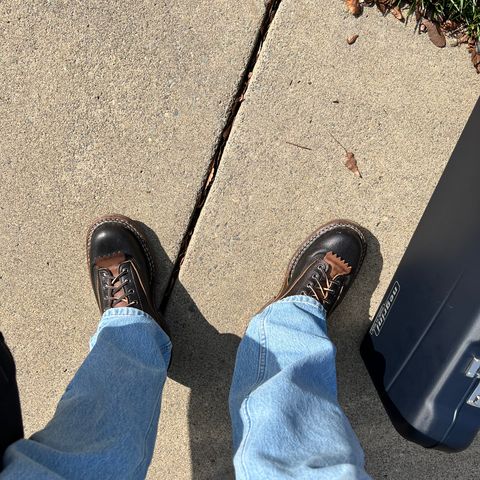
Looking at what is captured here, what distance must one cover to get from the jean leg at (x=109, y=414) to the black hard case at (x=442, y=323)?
0.90 m

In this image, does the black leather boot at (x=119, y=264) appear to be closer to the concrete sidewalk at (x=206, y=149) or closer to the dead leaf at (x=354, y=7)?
the concrete sidewalk at (x=206, y=149)

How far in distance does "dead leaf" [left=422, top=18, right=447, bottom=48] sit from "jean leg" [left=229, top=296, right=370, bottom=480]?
3.84 feet

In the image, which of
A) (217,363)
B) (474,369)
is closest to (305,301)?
(217,363)

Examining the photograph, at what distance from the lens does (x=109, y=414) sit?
1579mm

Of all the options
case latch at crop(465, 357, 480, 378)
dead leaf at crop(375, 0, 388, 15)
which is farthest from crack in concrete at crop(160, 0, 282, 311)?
case latch at crop(465, 357, 480, 378)

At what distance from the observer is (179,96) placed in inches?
79.5

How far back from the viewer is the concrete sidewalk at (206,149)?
1.98m

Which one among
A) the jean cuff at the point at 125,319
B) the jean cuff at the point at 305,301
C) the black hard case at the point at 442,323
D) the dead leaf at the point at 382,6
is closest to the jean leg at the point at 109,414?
the jean cuff at the point at 125,319

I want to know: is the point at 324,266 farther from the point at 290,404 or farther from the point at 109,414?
the point at 109,414

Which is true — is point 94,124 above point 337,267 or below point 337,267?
above

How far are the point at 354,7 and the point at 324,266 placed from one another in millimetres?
1058

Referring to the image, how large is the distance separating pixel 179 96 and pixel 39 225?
0.82m

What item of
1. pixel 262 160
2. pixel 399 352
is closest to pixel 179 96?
pixel 262 160

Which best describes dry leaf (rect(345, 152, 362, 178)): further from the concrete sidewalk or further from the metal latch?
the metal latch
